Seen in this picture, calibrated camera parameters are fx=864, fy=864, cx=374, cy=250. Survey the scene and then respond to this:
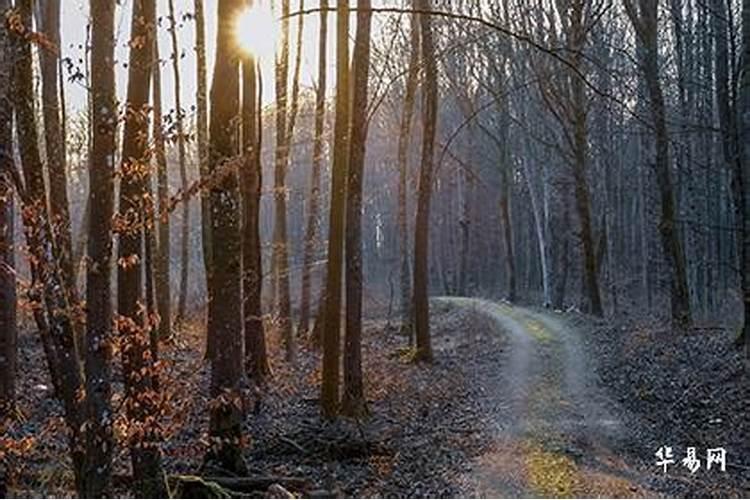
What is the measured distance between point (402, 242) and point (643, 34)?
8827 mm

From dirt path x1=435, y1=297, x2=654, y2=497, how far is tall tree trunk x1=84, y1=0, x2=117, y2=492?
401cm

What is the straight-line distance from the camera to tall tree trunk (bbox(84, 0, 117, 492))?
22.1ft

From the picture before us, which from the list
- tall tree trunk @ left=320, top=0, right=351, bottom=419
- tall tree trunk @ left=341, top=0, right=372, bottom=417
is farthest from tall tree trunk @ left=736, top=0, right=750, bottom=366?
tall tree trunk @ left=320, top=0, right=351, bottom=419

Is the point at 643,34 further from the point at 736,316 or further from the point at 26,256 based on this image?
the point at 26,256

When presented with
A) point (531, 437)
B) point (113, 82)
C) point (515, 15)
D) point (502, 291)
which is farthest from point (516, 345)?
point (502, 291)

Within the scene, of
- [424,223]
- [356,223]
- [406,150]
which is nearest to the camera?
[356,223]

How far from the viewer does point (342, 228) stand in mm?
12531

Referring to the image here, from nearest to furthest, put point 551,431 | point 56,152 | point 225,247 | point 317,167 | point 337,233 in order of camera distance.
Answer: point 225,247
point 56,152
point 551,431
point 337,233
point 317,167

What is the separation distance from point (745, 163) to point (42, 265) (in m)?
12.8

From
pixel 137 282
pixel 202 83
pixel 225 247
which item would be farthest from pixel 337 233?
pixel 202 83

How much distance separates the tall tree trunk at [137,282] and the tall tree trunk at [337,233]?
4.95 m

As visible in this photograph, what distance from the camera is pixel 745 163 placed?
50.6 feet

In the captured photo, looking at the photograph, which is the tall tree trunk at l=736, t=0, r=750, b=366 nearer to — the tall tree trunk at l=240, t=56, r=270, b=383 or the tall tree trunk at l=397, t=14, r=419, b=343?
the tall tree trunk at l=397, t=14, r=419, b=343

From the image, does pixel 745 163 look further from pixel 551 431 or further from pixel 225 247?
pixel 225 247
